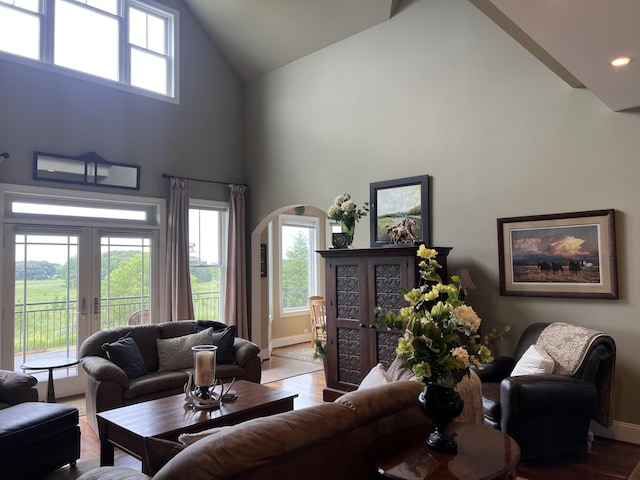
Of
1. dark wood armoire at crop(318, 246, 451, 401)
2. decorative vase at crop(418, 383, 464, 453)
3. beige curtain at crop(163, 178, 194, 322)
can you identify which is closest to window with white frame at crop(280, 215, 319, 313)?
beige curtain at crop(163, 178, 194, 322)

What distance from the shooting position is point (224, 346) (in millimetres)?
4844

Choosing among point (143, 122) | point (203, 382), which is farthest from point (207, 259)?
point (203, 382)

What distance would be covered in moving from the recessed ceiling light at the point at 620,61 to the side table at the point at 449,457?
2.31 m

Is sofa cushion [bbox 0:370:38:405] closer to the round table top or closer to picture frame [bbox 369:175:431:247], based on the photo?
the round table top

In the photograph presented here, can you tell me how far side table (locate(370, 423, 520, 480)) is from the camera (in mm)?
1701

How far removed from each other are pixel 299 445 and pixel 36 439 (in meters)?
2.43

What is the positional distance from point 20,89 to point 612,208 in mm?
6088

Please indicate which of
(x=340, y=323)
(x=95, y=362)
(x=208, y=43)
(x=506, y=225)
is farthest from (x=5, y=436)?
(x=208, y=43)

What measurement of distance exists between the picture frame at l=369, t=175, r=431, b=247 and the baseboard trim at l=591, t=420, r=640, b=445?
2271 millimetres

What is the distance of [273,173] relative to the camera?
6953mm

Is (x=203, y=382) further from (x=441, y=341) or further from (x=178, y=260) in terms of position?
(x=178, y=260)

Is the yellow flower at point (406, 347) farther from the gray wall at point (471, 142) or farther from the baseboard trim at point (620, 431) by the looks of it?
the baseboard trim at point (620, 431)

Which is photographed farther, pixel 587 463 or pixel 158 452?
pixel 587 463

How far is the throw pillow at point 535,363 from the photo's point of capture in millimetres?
3602
